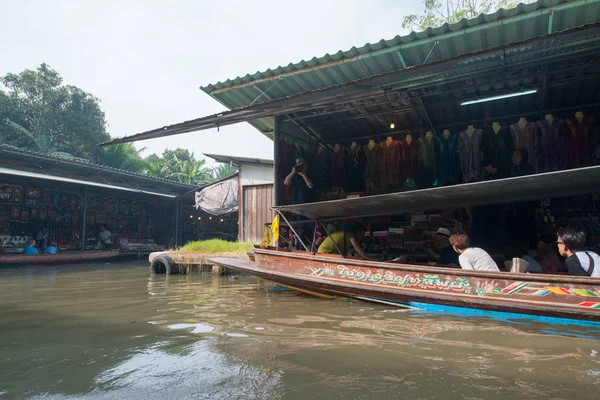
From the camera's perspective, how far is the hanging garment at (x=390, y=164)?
8.04 m

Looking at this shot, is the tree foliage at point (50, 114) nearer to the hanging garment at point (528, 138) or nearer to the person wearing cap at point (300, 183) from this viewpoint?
the person wearing cap at point (300, 183)

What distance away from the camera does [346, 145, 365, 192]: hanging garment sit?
337 inches

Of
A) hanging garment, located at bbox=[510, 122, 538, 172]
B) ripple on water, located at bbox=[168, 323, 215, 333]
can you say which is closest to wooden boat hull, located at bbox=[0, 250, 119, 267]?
ripple on water, located at bbox=[168, 323, 215, 333]

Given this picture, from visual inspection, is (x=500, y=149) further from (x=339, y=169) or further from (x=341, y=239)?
(x=341, y=239)

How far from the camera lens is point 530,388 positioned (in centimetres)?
232

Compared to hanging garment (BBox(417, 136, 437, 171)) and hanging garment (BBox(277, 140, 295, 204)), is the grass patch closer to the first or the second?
hanging garment (BBox(277, 140, 295, 204))

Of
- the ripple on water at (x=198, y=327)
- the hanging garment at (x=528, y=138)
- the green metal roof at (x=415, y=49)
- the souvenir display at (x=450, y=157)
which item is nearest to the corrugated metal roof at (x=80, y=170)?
the green metal roof at (x=415, y=49)

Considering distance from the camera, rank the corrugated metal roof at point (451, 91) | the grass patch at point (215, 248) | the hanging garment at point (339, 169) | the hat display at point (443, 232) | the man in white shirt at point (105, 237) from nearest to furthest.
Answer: the corrugated metal roof at point (451, 91), the hat display at point (443, 232), the hanging garment at point (339, 169), the grass patch at point (215, 248), the man in white shirt at point (105, 237)

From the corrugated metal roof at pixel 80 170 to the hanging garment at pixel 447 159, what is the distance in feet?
44.2

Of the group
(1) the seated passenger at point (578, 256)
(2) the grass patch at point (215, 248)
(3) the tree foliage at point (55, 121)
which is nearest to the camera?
(1) the seated passenger at point (578, 256)

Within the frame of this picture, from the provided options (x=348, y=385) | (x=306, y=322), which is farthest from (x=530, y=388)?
(x=306, y=322)

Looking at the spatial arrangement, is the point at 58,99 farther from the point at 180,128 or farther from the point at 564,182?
the point at 564,182

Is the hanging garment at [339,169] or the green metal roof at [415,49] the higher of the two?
the green metal roof at [415,49]

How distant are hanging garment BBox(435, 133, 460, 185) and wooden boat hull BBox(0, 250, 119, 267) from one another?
13.4m
